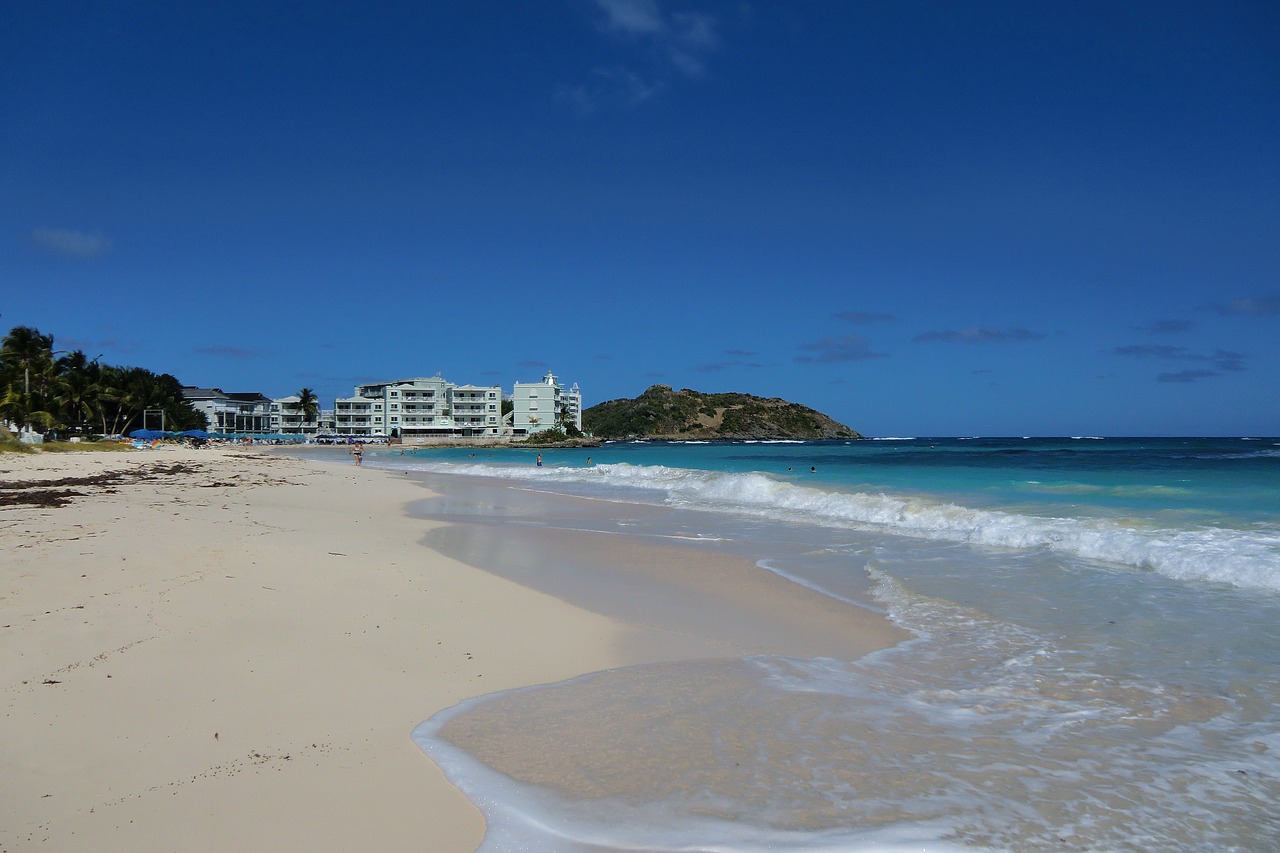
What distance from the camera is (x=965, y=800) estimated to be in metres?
3.51

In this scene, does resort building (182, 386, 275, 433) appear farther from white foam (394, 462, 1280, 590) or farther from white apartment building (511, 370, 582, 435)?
white foam (394, 462, 1280, 590)

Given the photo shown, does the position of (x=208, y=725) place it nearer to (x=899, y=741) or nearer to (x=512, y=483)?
(x=899, y=741)

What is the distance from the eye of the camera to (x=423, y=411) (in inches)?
4309

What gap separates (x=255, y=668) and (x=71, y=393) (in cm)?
6484

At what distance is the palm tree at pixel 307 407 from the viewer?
115 metres

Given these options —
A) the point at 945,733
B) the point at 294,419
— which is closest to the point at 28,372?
the point at 945,733

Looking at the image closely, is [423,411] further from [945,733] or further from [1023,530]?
[945,733]

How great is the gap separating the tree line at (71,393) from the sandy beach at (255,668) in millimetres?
38325

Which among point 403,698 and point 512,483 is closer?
point 403,698

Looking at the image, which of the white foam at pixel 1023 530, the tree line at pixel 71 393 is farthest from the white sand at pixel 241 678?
the tree line at pixel 71 393

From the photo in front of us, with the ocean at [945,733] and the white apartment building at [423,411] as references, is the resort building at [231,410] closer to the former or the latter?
the white apartment building at [423,411]

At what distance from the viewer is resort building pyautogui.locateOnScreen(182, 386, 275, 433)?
113 meters

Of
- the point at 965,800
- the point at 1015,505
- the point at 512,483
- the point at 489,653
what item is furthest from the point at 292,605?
the point at 512,483

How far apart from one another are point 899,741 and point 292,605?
205 inches
